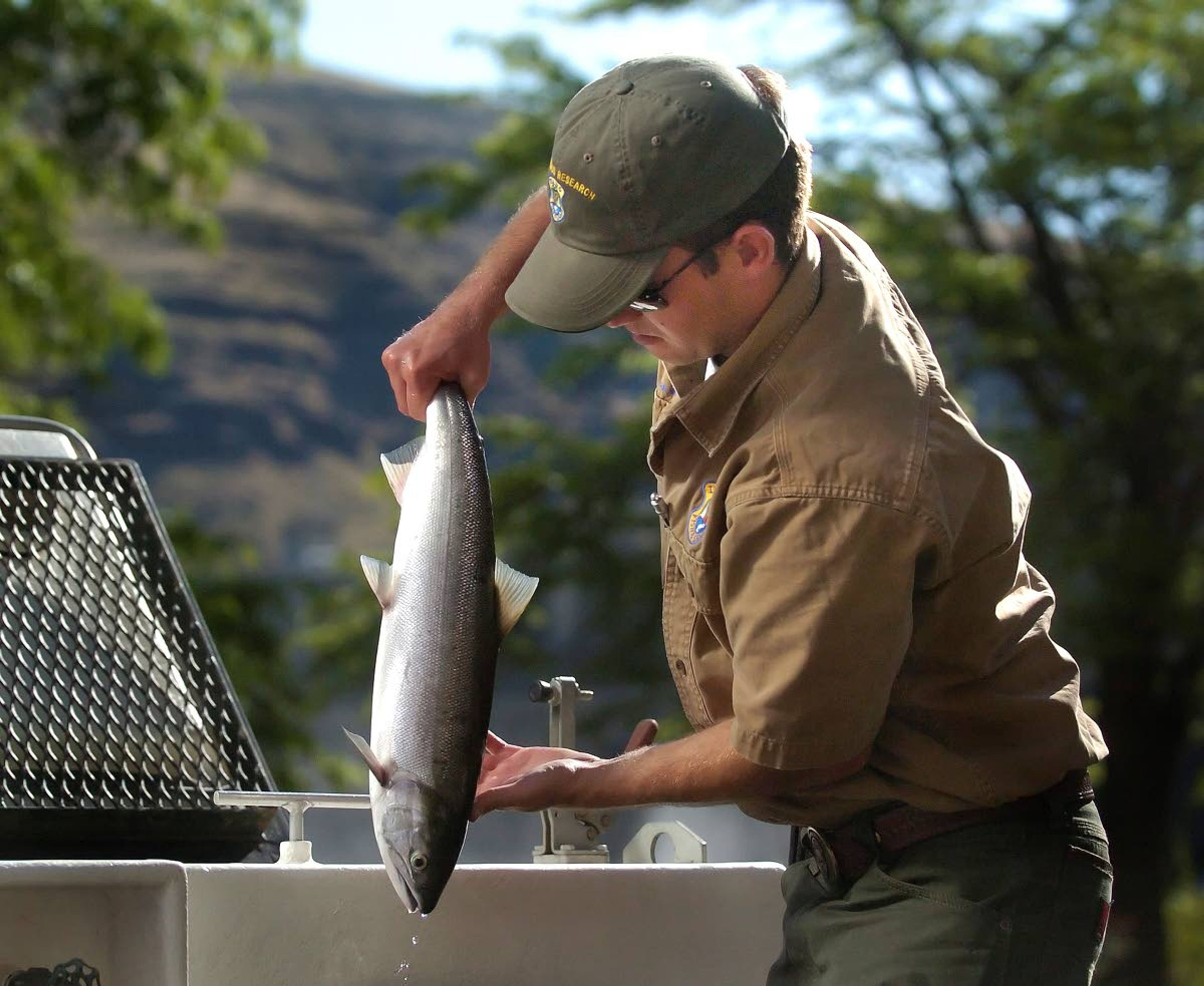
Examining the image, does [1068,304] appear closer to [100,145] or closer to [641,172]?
[100,145]

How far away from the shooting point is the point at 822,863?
288 centimetres

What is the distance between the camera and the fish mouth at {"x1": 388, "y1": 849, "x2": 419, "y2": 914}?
261 cm

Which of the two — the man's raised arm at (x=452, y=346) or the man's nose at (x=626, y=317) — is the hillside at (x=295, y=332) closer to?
the man's raised arm at (x=452, y=346)

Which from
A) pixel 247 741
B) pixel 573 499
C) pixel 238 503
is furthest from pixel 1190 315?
pixel 238 503

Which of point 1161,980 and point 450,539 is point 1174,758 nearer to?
point 1161,980

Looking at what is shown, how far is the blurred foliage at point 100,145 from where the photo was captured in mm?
10922

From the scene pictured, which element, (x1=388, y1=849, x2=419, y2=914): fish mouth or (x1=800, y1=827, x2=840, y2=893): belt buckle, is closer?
(x1=388, y1=849, x2=419, y2=914): fish mouth

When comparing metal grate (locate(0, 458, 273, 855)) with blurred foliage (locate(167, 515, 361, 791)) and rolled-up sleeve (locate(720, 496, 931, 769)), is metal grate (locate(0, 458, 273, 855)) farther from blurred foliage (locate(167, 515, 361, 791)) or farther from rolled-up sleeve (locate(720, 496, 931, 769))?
blurred foliage (locate(167, 515, 361, 791))

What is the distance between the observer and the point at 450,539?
2.88m

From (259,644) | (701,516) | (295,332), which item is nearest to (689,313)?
(701,516)

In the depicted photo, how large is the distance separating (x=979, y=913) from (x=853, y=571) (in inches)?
24.3

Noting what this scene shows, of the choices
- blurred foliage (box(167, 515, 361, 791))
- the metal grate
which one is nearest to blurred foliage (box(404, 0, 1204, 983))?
blurred foliage (box(167, 515, 361, 791))

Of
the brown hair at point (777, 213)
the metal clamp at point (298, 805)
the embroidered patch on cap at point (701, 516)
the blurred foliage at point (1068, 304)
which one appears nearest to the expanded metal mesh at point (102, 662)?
the metal clamp at point (298, 805)

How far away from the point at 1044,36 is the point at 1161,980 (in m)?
8.34
